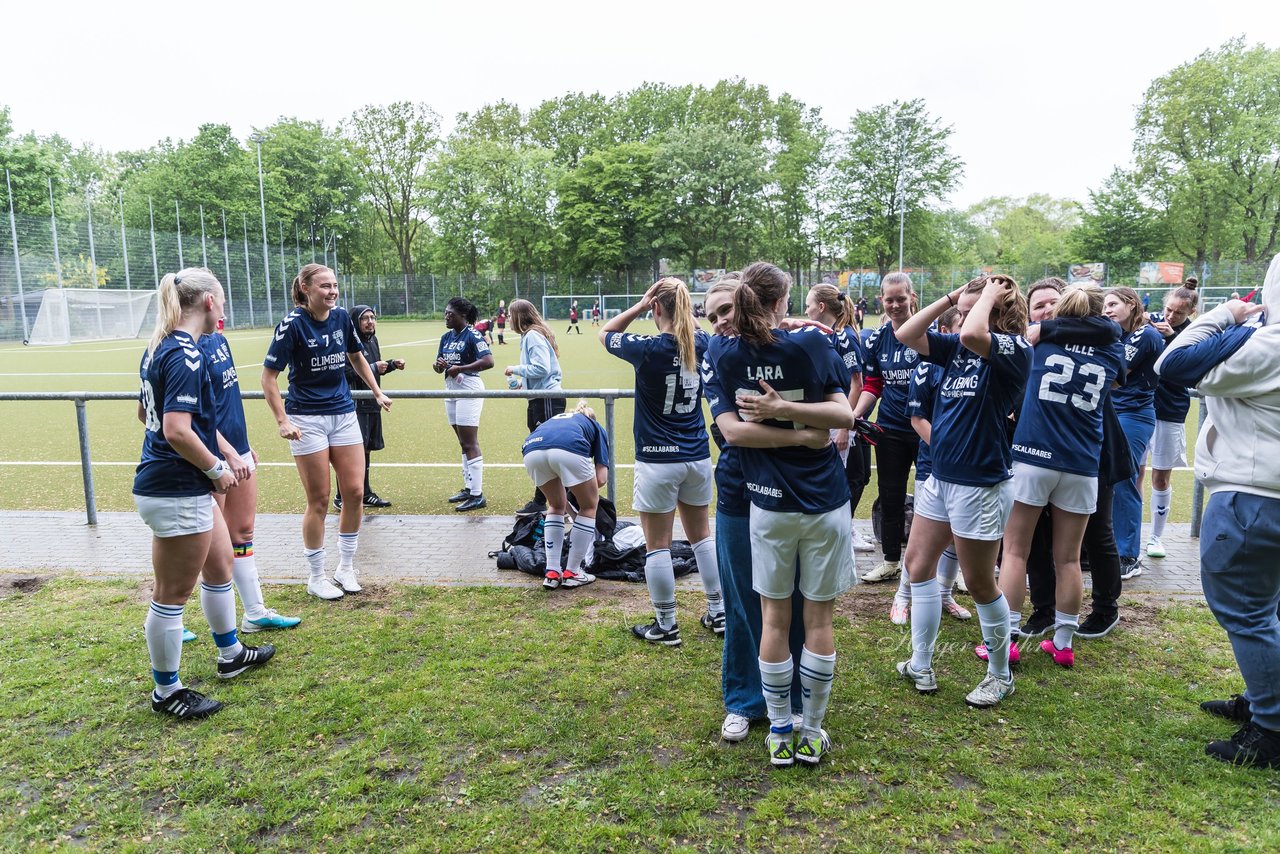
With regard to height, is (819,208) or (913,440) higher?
(819,208)

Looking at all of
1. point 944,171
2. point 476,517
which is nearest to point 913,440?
point 476,517

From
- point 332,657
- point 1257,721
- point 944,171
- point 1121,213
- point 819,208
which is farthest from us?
point 819,208

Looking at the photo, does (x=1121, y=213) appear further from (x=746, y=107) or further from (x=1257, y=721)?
(x=1257, y=721)

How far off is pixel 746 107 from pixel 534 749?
7080 centimetres

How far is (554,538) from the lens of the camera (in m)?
5.46

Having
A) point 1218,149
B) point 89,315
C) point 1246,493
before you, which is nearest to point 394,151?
point 89,315

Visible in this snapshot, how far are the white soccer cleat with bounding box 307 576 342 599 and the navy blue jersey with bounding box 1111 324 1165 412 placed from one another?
17.9ft

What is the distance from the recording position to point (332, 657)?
4273 mm

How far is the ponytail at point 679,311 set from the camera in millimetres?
4078

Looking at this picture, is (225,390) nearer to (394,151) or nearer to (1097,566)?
(1097,566)

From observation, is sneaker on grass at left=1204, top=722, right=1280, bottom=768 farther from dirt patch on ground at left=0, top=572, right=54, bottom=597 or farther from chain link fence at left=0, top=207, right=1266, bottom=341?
chain link fence at left=0, top=207, right=1266, bottom=341

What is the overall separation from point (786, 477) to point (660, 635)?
6.11 feet

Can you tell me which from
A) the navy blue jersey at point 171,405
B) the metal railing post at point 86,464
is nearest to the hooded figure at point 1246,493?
the navy blue jersey at point 171,405

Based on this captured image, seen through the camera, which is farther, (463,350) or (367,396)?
(463,350)
